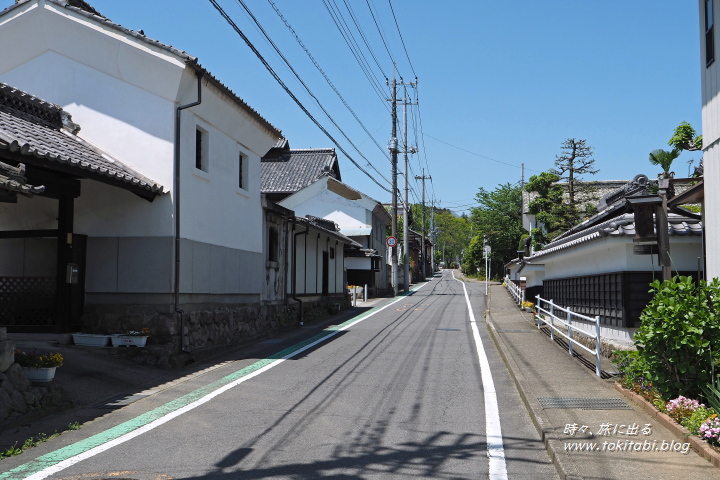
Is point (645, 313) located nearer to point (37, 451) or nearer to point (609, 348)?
point (609, 348)

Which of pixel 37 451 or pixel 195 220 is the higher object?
pixel 195 220

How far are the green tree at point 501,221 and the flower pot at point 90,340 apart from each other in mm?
49633

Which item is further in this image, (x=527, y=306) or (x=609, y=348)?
(x=527, y=306)

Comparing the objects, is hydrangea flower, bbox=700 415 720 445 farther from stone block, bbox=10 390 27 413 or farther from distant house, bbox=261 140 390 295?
distant house, bbox=261 140 390 295

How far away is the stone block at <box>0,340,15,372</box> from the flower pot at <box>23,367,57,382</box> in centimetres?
65

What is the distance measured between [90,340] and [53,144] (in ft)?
12.7

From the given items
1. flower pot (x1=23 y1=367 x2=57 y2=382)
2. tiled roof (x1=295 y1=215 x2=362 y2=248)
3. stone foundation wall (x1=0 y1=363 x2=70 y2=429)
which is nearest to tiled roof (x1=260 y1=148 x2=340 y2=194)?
tiled roof (x1=295 y1=215 x2=362 y2=248)

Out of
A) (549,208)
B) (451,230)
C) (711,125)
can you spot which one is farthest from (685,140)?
(451,230)

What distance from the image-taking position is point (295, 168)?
3975 cm

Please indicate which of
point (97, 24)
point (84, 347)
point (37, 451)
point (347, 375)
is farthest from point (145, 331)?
point (97, 24)

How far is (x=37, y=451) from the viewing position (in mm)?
6797

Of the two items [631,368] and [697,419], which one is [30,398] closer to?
[697,419]

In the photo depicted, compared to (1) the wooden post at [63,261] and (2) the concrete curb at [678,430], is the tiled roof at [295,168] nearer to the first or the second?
(1) the wooden post at [63,261]

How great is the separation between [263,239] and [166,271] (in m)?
6.64
